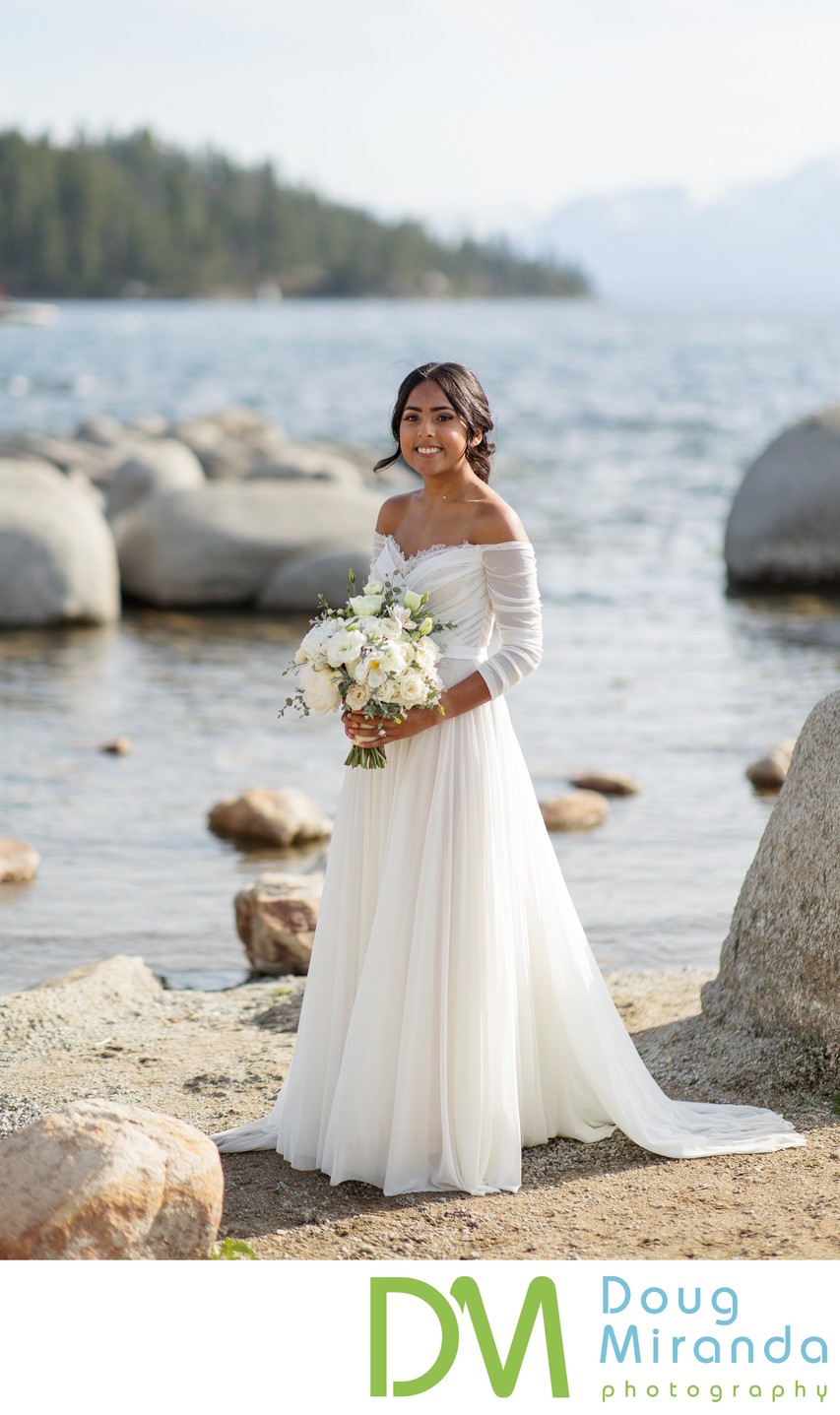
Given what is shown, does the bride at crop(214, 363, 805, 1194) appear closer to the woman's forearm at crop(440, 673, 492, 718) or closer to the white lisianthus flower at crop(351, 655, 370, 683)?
the woman's forearm at crop(440, 673, 492, 718)

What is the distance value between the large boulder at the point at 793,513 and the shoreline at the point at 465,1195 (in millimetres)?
11250

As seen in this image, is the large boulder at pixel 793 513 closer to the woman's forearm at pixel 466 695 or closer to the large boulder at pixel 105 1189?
the woman's forearm at pixel 466 695

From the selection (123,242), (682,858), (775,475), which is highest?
(123,242)

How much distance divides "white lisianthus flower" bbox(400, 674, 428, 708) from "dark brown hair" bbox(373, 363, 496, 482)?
71 cm

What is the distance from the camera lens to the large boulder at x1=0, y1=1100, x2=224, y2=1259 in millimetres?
3779

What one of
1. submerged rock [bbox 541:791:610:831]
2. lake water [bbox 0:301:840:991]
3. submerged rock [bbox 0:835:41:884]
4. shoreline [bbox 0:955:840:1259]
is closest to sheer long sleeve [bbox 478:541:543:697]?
lake water [bbox 0:301:840:991]

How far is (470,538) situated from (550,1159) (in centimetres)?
186

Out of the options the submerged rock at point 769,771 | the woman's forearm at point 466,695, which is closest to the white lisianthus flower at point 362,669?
the woman's forearm at point 466,695

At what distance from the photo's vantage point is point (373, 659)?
14.4 feet

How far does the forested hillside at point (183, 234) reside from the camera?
122 metres

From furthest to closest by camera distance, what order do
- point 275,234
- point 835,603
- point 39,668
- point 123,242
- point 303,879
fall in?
point 275,234, point 123,242, point 835,603, point 39,668, point 303,879
